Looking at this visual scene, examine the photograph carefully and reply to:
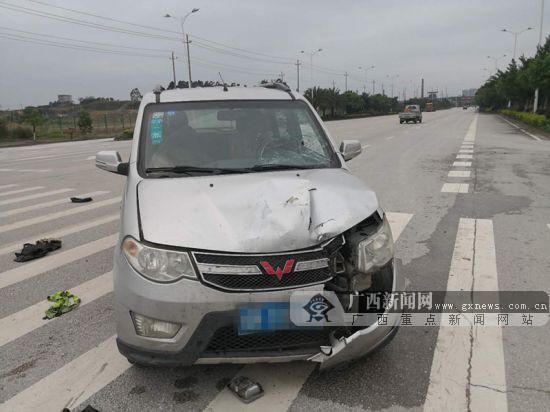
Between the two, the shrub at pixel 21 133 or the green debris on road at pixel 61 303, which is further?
the shrub at pixel 21 133

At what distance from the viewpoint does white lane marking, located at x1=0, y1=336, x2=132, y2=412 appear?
9.41 feet

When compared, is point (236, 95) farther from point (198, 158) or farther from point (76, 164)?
point (76, 164)

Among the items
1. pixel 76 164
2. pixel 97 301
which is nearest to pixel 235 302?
pixel 97 301

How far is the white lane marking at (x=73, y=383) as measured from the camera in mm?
2867

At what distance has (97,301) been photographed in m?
4.32

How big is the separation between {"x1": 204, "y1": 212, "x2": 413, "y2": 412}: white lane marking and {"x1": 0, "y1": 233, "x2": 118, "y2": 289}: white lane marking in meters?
3.12

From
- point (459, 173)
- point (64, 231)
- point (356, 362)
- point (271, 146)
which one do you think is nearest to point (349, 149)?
point (271, 146)

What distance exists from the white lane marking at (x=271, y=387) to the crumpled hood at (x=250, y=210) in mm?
954

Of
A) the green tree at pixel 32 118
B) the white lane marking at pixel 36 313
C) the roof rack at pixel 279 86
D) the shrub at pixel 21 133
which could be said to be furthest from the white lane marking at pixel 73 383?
the shrub at pixel 21 133

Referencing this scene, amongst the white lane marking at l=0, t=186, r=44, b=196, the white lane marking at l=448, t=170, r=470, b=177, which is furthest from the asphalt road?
the white lane marking at l=448, t=170, r=470, b=177

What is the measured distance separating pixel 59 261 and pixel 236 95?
2.89m

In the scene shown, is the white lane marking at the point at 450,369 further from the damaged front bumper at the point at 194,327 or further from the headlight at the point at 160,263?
the headlight at the point at 160,263

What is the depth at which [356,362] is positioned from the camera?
3178 mm

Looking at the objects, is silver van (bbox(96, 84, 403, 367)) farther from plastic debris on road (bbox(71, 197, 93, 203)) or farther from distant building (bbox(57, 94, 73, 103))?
distant building (bbox(57, 94, 73, 103))
